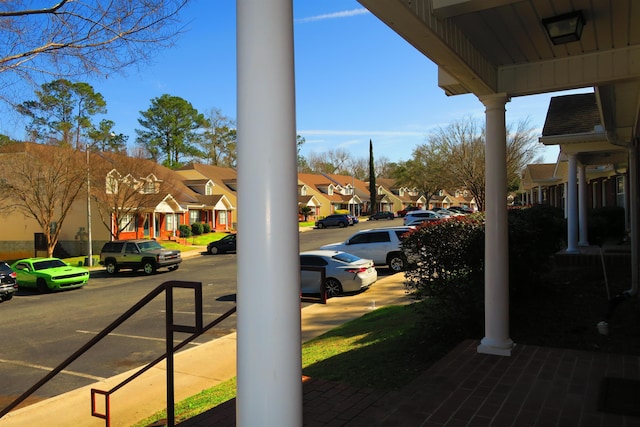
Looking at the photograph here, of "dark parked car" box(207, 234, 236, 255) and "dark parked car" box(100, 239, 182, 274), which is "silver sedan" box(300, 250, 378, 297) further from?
"dark parked car" box(207, 234, 236, 255)

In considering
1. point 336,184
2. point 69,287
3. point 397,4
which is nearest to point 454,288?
point 397,4

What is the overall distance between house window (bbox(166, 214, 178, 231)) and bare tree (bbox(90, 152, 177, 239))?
7.91m

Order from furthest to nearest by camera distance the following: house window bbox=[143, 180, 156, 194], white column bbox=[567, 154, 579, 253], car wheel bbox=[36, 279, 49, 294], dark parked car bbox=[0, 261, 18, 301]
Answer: house window bbox=[143, 180, 156, 194] → car wheel bbox=[36, 279, 49, 294] → dark parked car bbox=[0, 261, 18, 301] → white column bbox=[567, 154, 579, 253]

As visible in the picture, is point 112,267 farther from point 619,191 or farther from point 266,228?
point 266,228

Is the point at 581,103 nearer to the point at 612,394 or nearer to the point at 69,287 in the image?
the point at 612,394

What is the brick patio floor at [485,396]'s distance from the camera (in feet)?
13.2

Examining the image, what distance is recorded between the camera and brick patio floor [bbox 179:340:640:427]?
13.2 ft

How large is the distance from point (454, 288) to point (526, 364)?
59.3 inches

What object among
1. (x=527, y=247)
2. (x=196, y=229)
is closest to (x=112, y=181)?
(x=196, y=229)

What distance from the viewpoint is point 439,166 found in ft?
113

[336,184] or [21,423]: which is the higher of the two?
[336,184]

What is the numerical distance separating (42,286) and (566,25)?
21.3 metres

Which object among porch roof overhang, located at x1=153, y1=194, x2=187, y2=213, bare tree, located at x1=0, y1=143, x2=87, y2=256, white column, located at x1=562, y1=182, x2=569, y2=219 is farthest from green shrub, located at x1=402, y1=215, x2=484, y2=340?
porch roof overhang, located at x1=153, y1=194, x2=187, y2=213

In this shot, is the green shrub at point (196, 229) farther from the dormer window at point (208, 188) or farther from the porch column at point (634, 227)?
the porch column at point (634, 227)
